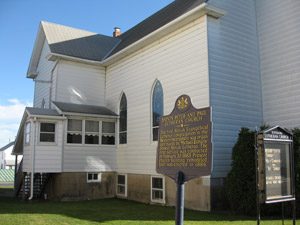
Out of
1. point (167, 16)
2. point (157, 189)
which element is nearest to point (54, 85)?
point (167, 16)

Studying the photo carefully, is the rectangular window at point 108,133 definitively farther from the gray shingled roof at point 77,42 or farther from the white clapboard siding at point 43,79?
the white clapboard siding at point 43,79

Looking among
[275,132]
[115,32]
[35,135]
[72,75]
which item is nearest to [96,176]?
[35,135]

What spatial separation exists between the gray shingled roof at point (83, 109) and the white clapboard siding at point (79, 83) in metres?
0.66

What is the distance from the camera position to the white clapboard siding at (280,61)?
531 inches

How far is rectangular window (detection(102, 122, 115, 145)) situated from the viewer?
1883 centimetres

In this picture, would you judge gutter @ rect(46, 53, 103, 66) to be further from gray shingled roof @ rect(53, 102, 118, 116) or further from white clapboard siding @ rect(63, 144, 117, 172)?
white clapboard siding @ rect(63, 144, 117, 172)

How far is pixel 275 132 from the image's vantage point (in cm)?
803

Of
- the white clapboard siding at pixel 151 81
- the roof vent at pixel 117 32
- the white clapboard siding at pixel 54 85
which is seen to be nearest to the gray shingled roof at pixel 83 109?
the white clapboard siding at pixel 151 81

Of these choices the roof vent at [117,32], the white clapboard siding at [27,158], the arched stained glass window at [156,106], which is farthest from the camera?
the roof vent at [117,32]

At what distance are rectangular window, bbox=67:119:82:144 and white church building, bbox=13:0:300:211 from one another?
6 centimetres

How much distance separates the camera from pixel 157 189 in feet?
50.3

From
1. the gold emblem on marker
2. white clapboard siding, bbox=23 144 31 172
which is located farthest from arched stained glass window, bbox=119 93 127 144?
the gold emblem on marker

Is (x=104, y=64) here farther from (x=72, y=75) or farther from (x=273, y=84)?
(x=273, y=84)

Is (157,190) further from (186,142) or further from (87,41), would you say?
(87,41)
